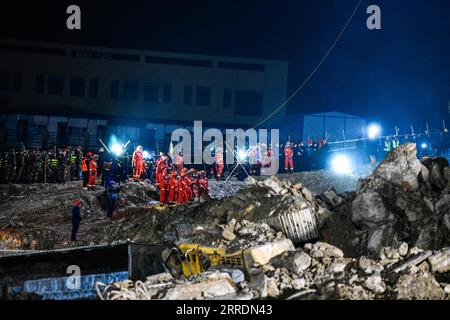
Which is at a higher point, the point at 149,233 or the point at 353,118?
the point at 353,118

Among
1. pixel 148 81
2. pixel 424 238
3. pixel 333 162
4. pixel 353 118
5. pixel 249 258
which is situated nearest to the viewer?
pixel 249 258

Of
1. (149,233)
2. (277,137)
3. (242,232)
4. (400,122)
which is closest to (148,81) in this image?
(277,137)

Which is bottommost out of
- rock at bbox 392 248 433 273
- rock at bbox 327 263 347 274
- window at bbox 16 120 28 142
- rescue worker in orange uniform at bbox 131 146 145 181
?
rock at bbox 327 263 347 274

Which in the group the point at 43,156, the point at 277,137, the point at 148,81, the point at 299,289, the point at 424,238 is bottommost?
the point at 299,289

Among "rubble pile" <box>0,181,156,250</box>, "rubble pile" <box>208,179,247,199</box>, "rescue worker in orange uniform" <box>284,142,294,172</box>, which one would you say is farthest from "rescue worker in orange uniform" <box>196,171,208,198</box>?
"rescue worker in orange uniform" <box>284,142,294,172</box>

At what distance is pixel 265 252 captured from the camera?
8.23 m

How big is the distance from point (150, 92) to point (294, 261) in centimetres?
3073

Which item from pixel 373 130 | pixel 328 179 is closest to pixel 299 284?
pixel 328 179

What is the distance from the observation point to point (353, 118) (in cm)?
3114

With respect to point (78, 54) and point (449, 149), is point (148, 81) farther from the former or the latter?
point (449, 149)

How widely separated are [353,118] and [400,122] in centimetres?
483

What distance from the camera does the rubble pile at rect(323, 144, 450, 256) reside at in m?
8.99

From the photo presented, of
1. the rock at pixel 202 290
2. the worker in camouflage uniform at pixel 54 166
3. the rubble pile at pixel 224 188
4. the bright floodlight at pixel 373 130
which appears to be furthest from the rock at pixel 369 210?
the bright floodlight at pixel 373 130

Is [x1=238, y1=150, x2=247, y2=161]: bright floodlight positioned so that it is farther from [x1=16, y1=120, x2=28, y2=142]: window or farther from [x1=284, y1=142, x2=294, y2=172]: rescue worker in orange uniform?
[x1=16, y1=120, x2=28, y2=142]: window
